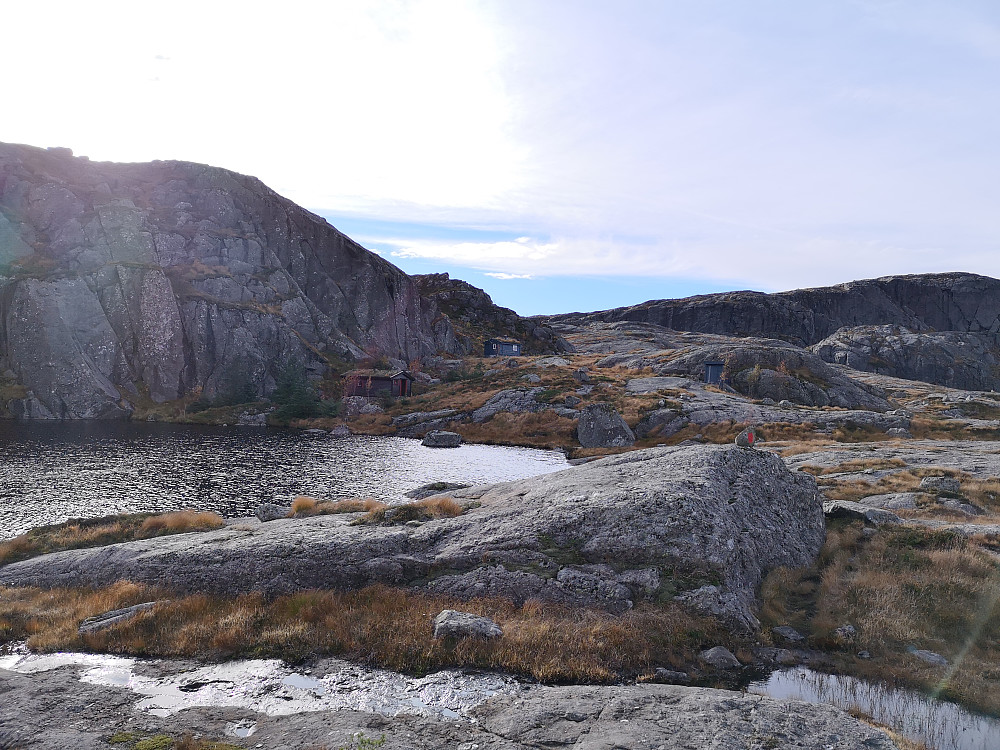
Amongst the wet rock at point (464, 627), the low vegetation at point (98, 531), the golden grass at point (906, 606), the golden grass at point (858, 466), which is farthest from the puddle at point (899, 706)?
the golden grass at point (858, 466)

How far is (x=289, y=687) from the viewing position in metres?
12.2

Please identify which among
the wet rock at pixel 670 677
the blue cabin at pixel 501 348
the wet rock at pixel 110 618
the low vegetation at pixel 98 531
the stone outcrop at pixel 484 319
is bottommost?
the low vegetation at pixel 98 531

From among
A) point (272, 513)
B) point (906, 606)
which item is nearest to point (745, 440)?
point (906, 606)

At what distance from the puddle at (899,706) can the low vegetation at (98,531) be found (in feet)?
81.2

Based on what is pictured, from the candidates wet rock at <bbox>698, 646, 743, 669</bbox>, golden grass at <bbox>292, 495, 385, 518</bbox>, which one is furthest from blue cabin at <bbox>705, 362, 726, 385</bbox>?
wet rock at <bbox>698, 646, 743, 669</bbox>

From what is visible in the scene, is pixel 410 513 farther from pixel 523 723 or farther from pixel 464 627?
pixel 523 723

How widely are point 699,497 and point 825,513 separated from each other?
29.8 ft

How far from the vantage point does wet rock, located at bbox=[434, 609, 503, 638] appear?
541 inches

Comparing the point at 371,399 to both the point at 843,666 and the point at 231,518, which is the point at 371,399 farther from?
the point at 843,666

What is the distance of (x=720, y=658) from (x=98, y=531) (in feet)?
91.2

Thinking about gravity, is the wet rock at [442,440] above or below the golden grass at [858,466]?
below

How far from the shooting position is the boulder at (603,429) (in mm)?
61812

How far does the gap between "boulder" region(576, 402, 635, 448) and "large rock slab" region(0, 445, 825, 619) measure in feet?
131

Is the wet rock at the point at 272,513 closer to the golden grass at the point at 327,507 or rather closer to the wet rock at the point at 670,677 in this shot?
the golden grass at the point at 327,507
